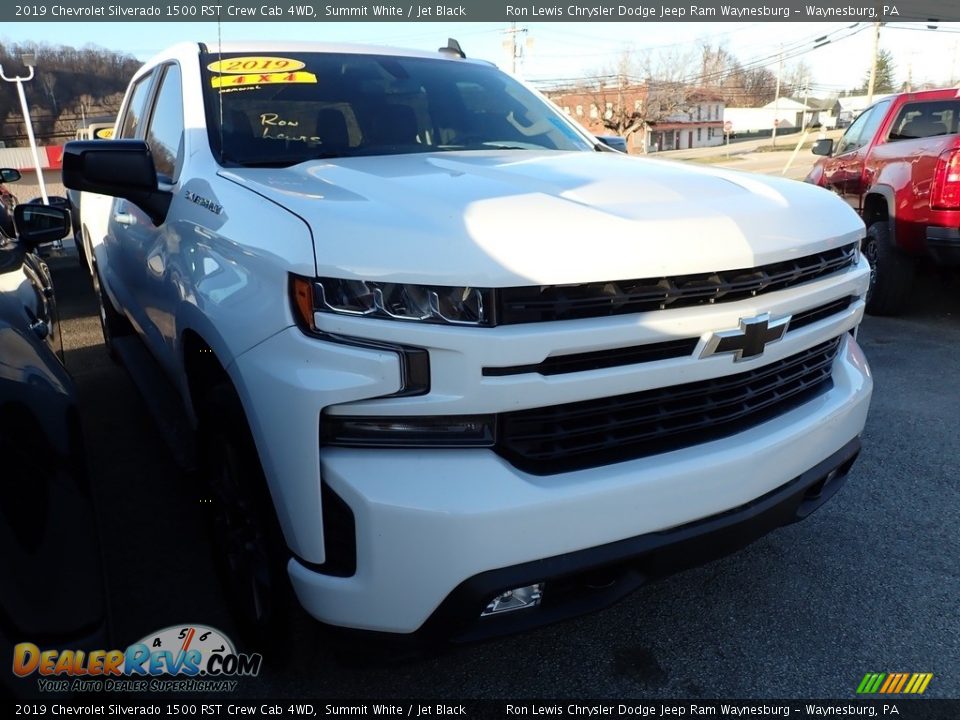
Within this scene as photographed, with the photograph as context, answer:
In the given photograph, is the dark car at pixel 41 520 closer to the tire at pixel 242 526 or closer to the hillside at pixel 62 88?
the tire at pixel 242 526

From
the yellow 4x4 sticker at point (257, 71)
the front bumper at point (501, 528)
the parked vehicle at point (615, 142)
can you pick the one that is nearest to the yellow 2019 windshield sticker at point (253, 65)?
the yellow 4x4 sticker at point (257, 71)

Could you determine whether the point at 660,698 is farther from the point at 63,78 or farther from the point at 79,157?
the point at 63,78

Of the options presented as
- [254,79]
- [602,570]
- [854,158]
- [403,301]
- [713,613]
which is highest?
[254,79]

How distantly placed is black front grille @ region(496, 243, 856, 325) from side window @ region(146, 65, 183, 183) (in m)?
1.66

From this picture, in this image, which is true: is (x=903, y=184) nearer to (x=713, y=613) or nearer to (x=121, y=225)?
(x=713, y=613)

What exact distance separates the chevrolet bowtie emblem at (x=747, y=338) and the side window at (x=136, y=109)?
3187 mm

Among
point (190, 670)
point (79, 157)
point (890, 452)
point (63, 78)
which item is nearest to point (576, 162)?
point (79, 157)

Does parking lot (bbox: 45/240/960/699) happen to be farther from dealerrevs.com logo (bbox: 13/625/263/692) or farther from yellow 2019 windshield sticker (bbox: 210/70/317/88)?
yellow 2019 windshield sticker (bbox: 210/70/317/88)

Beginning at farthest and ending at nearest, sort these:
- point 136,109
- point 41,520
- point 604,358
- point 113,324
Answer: point 113,324 < point 136,109 < point 604,358 < point 41,520

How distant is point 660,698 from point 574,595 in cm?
57

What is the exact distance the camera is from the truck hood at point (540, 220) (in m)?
1.56

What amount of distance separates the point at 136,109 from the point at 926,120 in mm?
6112

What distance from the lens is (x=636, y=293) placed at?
5.46ft

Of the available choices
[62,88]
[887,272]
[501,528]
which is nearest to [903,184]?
[887,272]
